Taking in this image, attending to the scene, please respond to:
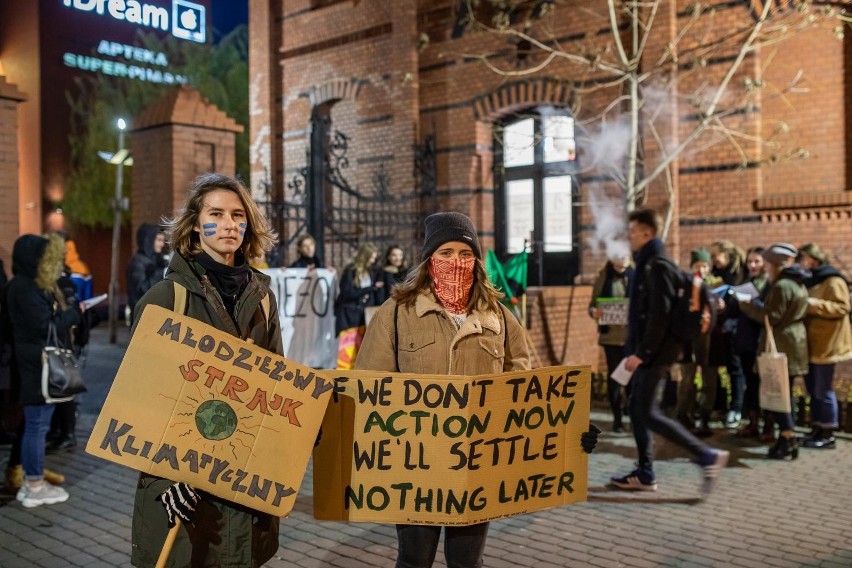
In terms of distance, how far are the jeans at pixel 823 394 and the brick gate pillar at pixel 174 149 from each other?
744cm

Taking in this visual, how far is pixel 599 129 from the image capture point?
13.1 metres

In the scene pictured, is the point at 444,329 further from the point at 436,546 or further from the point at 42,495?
the point at 42,495

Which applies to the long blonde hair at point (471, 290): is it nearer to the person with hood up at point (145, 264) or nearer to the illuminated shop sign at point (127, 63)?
the person with hood up at point (145, 264)

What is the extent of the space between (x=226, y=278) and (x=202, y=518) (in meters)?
0.84

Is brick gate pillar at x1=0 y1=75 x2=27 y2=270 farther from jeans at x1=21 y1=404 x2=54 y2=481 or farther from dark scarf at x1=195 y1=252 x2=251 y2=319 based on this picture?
dark scarf at x1=195 y1=252 x2=251 y2=319

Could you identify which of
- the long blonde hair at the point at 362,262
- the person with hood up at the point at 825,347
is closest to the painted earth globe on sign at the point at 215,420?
the person with hood up at the point at 825,347

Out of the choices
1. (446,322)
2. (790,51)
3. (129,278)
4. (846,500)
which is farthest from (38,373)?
(790,51)

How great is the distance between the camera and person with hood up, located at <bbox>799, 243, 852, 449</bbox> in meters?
7.98

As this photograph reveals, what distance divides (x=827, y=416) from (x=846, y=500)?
1.92 meters

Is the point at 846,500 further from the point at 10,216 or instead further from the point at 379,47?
the point at 379,47

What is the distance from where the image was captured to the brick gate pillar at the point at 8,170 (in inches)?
353

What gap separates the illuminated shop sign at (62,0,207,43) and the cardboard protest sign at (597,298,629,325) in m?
4.77

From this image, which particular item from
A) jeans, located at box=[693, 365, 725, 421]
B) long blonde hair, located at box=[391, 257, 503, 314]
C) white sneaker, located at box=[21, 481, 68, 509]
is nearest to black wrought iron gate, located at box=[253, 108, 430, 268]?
jeans, located at box=[693, 365, 725, 421]

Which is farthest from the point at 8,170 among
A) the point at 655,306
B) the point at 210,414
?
the point at 210,414
